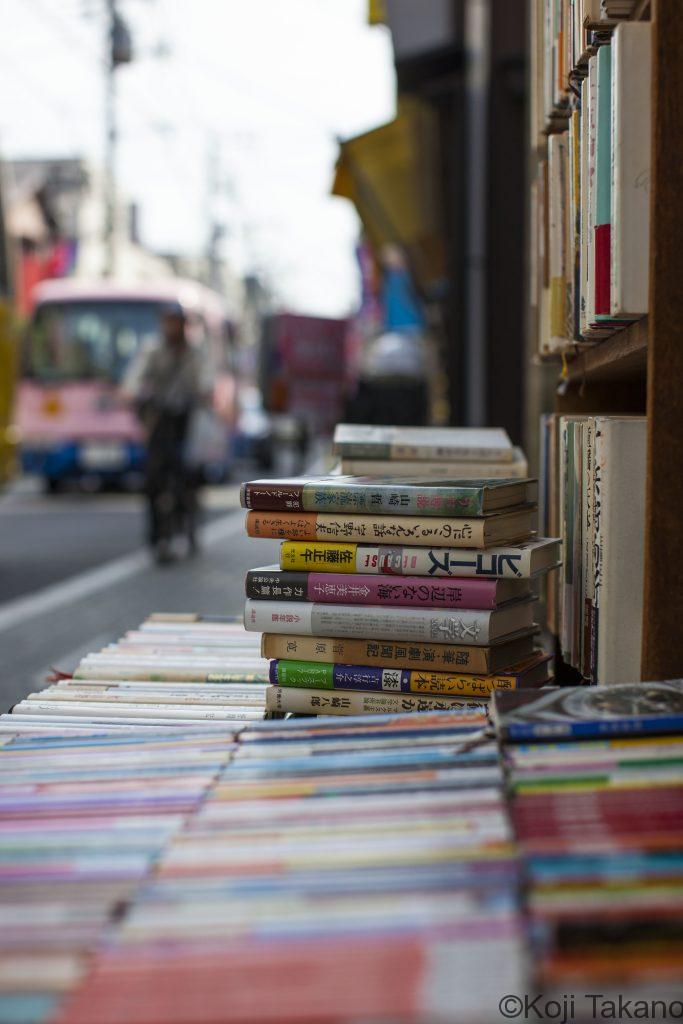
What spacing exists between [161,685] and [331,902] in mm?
1010

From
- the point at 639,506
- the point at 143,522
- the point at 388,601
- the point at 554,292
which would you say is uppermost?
the point at 554,292

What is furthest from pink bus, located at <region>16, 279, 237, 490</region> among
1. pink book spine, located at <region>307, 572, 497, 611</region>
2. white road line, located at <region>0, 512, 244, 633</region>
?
pink book spine, located at <region>307, 572, 497, 611</region>

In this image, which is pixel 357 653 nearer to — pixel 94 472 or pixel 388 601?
pixel 388 601

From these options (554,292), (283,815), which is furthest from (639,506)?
(283,815)

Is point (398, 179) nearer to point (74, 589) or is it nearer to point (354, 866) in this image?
point (74, 589)

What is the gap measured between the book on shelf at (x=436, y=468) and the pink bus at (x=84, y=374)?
14576 millimetres

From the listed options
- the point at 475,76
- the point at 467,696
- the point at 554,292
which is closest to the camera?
the point at 467,696

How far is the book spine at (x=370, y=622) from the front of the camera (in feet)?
5.72

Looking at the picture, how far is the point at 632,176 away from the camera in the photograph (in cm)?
159

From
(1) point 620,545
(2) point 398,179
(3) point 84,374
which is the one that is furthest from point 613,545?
(3) point 84,374

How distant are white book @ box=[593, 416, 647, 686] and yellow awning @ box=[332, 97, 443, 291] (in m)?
8.29

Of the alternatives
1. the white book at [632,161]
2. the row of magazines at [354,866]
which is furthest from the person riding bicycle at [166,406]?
the row of magazines at [354,866]

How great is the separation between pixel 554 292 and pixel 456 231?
5688 millimetres

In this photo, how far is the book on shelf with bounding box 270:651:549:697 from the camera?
176cm
